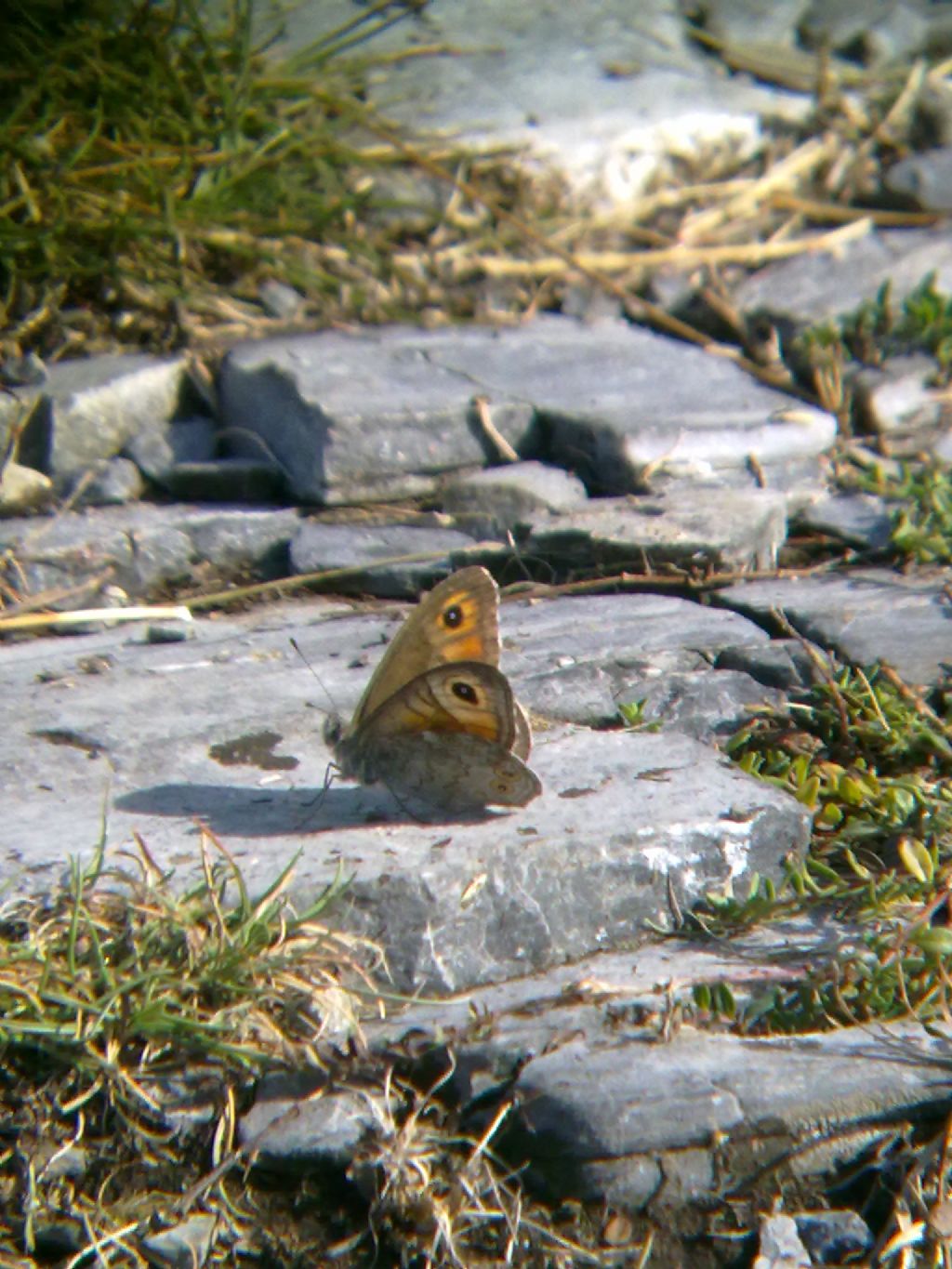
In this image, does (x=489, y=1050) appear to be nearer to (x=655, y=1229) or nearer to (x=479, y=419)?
(x=655, y=1229)

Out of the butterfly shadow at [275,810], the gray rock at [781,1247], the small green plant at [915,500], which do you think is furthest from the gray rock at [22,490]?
the gray rock at [781,1247]

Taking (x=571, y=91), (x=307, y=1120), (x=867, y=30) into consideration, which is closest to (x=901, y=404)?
(x=571, y=91)

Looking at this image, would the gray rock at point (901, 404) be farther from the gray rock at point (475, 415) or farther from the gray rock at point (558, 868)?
the gray rock at point (558, 868)

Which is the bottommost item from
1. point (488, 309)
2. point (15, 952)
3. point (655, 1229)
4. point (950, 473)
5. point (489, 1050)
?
point (655, 1229)

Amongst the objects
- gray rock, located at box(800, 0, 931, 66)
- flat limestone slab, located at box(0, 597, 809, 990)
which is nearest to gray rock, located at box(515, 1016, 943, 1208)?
flat limestone slab, located at box(0, 597, 809, 990)

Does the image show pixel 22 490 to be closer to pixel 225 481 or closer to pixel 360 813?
pixel 225 481

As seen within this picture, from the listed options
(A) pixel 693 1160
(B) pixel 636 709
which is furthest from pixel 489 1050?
(B) pixel 636 709
